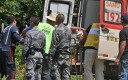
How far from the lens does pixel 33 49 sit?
993 centimetres

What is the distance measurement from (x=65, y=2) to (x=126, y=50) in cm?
313

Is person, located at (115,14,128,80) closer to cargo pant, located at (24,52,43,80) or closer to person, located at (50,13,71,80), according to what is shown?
person, located at (50,13,71,80)

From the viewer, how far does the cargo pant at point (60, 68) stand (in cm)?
1015

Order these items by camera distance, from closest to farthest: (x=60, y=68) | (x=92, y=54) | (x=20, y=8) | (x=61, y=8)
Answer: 1. (x=60, y=68)
2. (x=92, y=54)
3. (x=61, y=8)
4. (x=20, y=8)

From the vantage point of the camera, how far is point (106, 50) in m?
10.4

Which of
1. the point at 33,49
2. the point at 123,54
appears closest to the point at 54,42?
the point at 33,49

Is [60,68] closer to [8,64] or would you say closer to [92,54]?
[92,54]

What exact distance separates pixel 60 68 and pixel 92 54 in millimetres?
901

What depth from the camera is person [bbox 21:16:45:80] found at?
9867 millimetres

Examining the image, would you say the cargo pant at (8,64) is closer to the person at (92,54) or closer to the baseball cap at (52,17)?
the baseball cap at (52,17)

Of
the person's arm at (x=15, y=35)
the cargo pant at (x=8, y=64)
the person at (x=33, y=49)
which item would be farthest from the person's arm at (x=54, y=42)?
the cargo pant at (x=8, y=64)

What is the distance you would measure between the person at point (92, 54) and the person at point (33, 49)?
1.23 meters

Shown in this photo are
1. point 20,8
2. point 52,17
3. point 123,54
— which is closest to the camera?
point 123,54

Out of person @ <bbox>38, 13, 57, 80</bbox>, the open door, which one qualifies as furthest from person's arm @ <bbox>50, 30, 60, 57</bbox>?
the open door
